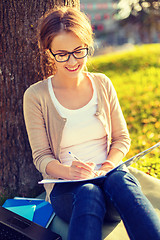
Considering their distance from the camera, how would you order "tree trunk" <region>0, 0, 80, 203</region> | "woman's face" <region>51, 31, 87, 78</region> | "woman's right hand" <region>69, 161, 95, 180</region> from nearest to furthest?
1. "woman's right hand" <region>69, 161, 95, 180</region>
2. "woman's face" <region>51, 31, 87, 78</region>
3. "tree trunk" <region>0, 0, 80, 203</region>

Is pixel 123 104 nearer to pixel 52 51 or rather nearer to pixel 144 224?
pixel 52 51

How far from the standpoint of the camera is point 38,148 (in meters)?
2.26

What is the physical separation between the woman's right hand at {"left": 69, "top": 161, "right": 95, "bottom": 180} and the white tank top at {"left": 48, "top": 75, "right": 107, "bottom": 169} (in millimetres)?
251

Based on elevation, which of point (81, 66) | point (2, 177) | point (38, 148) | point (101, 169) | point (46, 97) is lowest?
point (2, 177)

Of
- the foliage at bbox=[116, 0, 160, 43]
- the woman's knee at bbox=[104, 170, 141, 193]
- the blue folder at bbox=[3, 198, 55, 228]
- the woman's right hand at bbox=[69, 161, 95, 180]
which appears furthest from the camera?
the foliage at bbox=[116, 0, 160, 43]

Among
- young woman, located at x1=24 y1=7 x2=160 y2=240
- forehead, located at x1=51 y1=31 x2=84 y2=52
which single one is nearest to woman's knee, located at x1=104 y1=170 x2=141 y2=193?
young woman, located at x1=24 y1=7 x2=160 y2=240

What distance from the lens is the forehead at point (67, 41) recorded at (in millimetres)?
2129

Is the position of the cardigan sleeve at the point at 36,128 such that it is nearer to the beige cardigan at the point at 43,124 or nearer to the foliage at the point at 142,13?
the beige cardigan at the point at 43,124

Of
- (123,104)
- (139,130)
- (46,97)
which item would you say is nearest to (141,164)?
(139,130)

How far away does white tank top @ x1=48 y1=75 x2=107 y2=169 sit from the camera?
2.29m

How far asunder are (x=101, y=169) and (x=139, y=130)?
2.44 meters

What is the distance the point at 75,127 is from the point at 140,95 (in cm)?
363

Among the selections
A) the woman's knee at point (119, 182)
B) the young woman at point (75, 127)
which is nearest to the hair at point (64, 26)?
the young woman at point (75, 127)

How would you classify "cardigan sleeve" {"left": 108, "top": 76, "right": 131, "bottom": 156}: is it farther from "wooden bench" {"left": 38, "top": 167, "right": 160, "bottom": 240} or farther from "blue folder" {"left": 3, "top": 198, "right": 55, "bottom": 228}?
"blue folder" {"left": 3, "top": 198, "right": 55, "bottom": 228}
